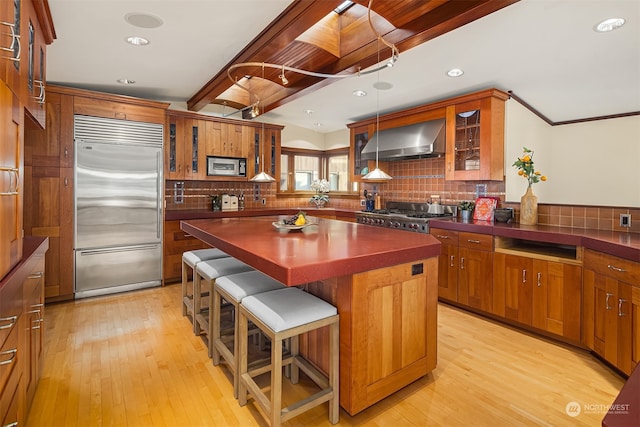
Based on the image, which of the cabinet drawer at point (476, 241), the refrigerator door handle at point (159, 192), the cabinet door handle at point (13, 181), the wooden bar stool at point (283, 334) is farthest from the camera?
the refrigerator door handle at point (159, 192)

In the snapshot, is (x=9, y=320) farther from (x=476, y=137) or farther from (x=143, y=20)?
(x=476, y=137)

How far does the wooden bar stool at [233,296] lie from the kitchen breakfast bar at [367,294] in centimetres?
26

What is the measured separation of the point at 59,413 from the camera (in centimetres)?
191

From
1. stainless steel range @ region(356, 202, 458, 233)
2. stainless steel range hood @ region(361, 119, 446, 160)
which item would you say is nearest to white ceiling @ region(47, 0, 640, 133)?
stainless steel range hood @ region(361, 119, 446, 160)

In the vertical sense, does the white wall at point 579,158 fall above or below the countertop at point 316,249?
above

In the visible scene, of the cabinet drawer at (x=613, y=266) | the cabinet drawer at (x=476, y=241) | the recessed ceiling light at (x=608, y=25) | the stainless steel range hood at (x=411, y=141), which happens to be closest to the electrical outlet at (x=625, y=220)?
the cabinet drawer at (x=613, y=266)

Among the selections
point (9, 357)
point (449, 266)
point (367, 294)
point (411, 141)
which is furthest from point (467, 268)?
point (9, 357)

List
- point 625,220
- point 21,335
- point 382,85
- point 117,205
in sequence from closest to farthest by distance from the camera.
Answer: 1. point 21,335
2. point 625,220
3. point 382,85
4. point 117,205

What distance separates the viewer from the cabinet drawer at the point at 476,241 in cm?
329

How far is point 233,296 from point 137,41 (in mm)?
2337

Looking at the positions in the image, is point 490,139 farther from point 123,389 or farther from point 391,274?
point 123,389

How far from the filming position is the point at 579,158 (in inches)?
167

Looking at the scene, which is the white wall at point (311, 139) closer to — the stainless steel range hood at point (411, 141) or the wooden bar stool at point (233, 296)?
the stainless steel range hood at point (411, 141)

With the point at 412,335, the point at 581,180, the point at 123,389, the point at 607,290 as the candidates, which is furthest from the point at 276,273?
the point at 581,180
